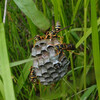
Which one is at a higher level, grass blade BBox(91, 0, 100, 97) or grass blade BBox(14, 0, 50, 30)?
grass blade BBox(14, 0, 50, 30)

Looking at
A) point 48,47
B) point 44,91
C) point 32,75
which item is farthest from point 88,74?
point 48,47

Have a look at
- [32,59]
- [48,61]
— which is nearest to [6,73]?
[32,59]

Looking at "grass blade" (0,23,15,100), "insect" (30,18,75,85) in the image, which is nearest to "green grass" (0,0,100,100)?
"grass blade" (0,23,15,100)

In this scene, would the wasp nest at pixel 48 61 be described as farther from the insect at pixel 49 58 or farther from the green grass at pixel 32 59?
the green grass at pixel 32 59

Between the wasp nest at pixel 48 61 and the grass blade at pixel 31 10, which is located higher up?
the grass blade at pixel 31 10

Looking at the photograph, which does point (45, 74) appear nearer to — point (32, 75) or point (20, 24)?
point (32, 75)

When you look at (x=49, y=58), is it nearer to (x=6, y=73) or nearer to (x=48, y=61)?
(x=48, y=61)

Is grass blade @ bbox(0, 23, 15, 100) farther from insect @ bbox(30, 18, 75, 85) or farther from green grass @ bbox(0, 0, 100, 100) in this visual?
insect @ bbox(30, 18, 75, 85)

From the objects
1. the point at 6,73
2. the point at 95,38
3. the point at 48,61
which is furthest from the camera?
the point at 48,61

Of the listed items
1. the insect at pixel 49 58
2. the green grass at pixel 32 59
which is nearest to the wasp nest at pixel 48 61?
the insect at pixel 49 58
